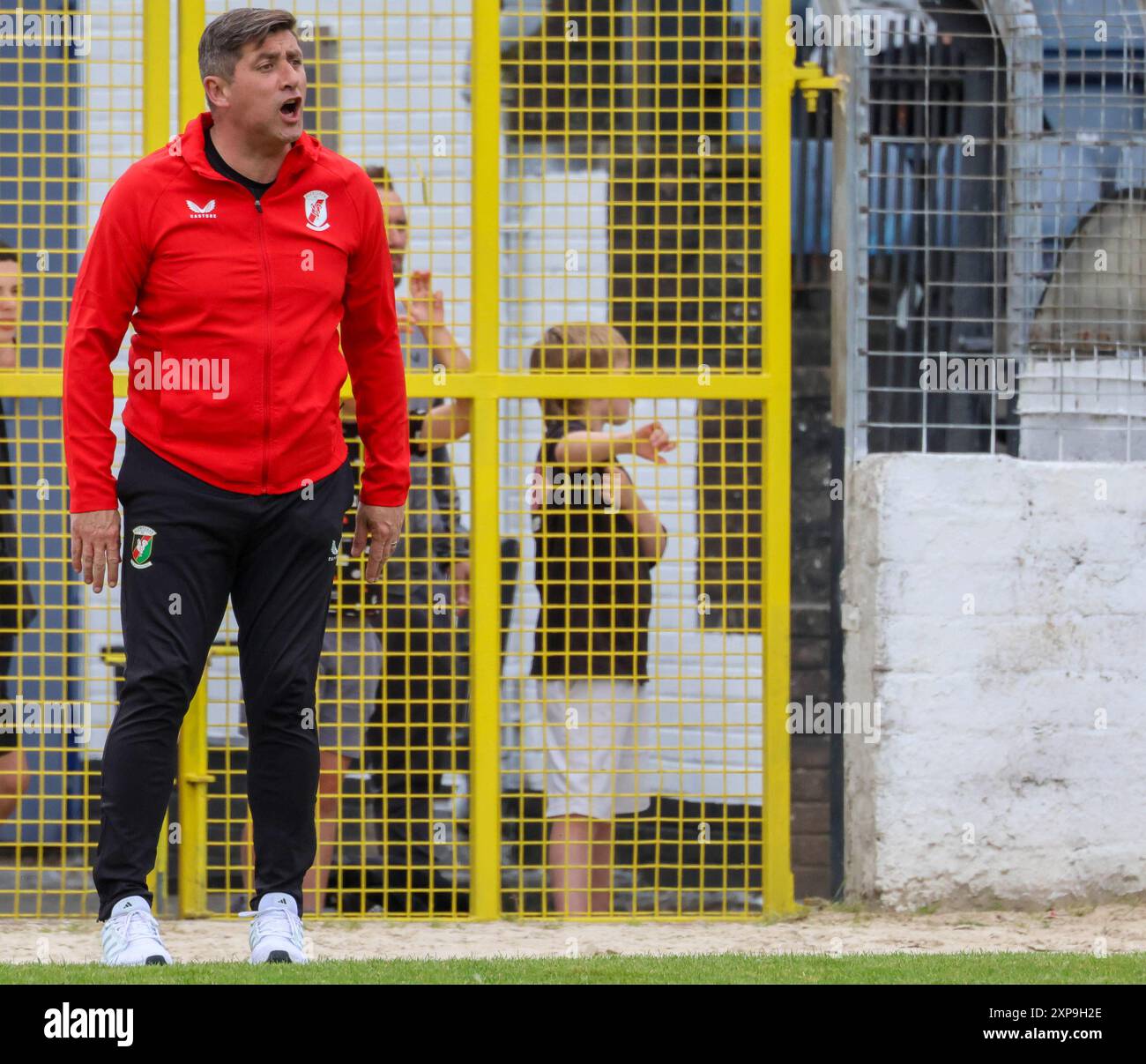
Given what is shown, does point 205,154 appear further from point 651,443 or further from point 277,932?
point 651,443

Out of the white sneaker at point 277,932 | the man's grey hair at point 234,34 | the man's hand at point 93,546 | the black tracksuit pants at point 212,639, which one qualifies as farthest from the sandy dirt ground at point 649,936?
the man's grey hair at point 234,34

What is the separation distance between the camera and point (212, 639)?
450 centimetres

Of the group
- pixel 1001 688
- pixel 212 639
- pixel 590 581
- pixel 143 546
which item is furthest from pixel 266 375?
pixel 1001 688

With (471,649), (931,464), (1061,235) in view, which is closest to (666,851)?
(471,649)

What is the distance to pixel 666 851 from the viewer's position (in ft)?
22.3

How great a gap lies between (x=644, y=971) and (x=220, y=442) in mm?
1586

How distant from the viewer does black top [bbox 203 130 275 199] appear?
177 inches

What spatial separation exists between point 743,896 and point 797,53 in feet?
11.0

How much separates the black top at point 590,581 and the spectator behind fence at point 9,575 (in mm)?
1692

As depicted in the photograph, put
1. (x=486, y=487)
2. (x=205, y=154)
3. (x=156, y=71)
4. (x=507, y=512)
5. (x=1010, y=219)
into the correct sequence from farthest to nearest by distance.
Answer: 1. (x=507, y=512)
2. (x=1010, y=219)
3. (x=486, y=487)
4. (x=156, y=71)
5. (x=205, y=154)

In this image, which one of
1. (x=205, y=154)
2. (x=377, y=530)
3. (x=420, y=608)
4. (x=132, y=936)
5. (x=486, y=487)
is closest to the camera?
(x=132, y=936)

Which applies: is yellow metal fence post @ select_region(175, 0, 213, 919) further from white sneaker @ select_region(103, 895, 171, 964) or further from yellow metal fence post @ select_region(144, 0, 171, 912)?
white sneaker @ select_region(103, 895, 171, 964)

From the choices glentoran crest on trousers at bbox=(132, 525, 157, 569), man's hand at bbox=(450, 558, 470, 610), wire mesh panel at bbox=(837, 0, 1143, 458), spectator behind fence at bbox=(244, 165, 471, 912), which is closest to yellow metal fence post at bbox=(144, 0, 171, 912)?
spectator behind fence at bbox=(244, 165, 471, 912)
